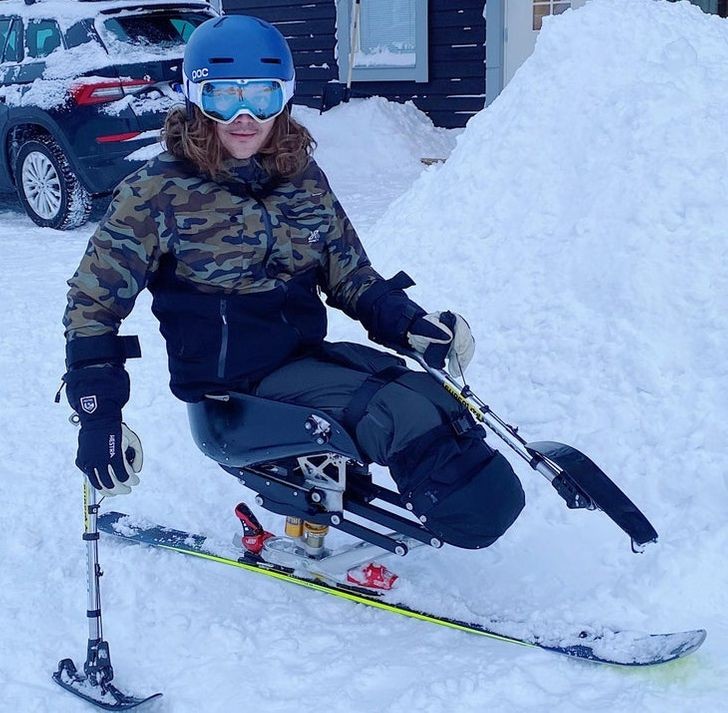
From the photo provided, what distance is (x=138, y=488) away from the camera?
3762mm

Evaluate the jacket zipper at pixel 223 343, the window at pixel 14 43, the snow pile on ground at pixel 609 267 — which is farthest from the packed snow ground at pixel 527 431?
the window at pixel 14 43

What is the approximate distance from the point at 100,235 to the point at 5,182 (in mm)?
6240

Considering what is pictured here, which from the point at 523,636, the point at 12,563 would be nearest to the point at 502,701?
the point at 523,636

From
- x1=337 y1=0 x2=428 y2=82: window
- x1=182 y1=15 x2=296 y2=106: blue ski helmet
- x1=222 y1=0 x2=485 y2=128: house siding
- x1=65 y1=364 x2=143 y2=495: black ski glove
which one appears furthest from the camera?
x1=337 y1=0 x2=428 y2=82: window

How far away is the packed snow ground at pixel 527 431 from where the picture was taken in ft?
8.60

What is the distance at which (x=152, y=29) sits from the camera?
7.90 m

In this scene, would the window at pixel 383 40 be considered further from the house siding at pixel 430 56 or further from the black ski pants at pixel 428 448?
the black ski pants at pixel 428 448

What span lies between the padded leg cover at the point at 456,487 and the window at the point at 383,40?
9.34 meters

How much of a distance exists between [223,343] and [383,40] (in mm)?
9773

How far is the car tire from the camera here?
7.70 metres

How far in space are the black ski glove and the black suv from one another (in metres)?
5.34

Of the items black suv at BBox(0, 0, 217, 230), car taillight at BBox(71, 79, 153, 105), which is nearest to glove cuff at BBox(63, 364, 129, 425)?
black suv at BBox(0, 0, 217, 230)

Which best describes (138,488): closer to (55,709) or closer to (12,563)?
(12,563)

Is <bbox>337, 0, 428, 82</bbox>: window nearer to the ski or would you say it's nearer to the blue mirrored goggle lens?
the blue mirrored goggle lens
